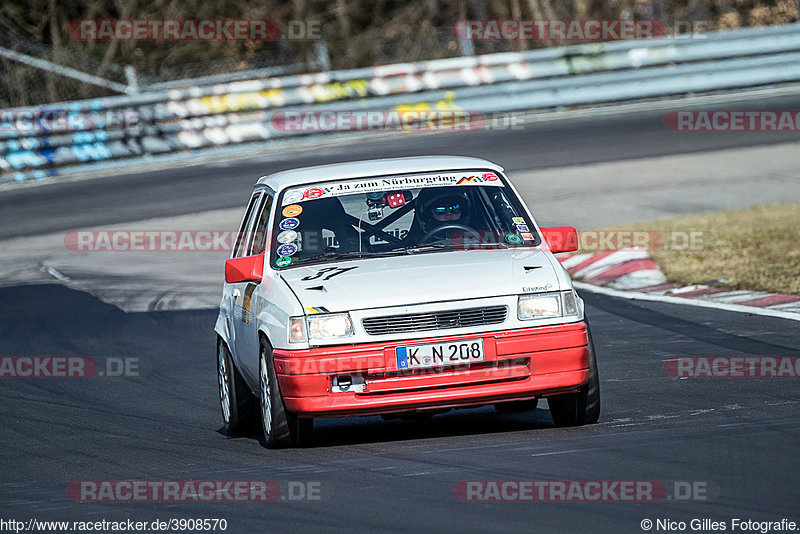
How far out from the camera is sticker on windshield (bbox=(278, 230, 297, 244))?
7.40 metres

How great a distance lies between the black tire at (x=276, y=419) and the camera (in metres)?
6.72

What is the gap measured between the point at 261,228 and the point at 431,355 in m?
1.89

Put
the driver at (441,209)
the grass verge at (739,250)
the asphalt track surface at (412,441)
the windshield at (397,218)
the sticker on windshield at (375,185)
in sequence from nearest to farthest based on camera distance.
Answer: the asphalt track surface at (412,441) < the windshield at (397,218) < the driver at (441,209) < the sticker on windshield at (375,185) < the grass verge at (739,250)

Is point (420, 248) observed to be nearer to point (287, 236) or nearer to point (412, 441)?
point (287, 236)

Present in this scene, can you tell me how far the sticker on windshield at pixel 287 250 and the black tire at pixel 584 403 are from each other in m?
1.68

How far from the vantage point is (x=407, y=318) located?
6.52 m

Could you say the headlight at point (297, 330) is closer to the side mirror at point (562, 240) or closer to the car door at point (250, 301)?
the car door at point (250, 301)

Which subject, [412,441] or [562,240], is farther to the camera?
[562,240]

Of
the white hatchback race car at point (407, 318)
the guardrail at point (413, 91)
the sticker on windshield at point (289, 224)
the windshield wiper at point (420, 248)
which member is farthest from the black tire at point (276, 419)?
the guardrail at point (413, 91)

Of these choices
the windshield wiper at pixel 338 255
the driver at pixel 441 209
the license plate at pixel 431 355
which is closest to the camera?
the license plate at pixel 431 355

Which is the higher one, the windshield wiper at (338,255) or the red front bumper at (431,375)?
the windshield wiper at (338,255)

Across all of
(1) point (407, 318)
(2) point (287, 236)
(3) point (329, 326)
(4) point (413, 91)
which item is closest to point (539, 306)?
(1) point (407, 318)

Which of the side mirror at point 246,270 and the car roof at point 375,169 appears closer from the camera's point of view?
the side mirror at point 246,270

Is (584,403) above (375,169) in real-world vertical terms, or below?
below
